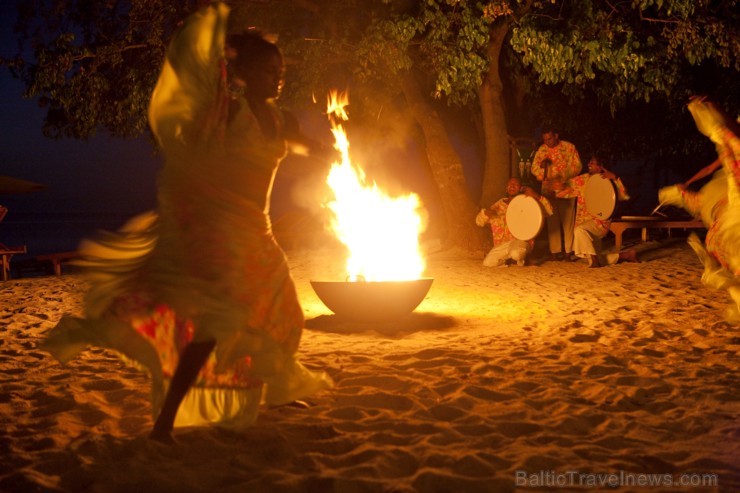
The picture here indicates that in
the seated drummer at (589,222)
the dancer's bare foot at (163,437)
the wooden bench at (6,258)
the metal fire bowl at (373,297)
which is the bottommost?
the dancer's bare foot at (163,437)

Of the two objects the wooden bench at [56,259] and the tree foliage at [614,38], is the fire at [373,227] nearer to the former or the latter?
the tree foliage at [614,38]

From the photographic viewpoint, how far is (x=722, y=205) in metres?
6.29

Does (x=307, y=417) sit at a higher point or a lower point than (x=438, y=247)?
lower

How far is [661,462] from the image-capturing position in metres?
3.19

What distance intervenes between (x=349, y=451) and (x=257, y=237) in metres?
1.14

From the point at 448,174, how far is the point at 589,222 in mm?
3429

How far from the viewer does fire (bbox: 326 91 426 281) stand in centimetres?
693

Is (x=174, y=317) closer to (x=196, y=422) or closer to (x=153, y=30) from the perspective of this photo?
(x=196, y=422)

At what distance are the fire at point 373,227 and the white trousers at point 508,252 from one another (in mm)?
4077

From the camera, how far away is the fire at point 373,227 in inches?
273

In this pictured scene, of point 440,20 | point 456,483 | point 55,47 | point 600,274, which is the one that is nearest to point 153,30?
point 55,47

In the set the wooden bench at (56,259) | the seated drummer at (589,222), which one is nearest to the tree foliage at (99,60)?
the wooden bench at (56,259)

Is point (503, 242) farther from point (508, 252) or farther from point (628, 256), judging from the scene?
point (628, 256)

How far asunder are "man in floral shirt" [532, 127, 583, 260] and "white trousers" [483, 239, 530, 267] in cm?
105
